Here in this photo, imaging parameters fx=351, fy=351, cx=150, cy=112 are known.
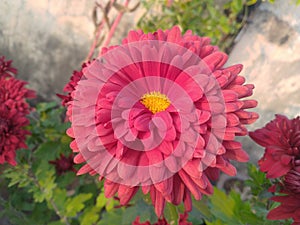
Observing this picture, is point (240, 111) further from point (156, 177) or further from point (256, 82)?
point (256, 82)

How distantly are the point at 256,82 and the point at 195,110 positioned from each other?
3.08 ft

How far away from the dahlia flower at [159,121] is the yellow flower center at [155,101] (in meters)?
0.01

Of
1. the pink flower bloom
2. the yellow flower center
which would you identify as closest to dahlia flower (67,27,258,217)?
the yellow flower center

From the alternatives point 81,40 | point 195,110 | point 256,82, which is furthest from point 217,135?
point 81,40

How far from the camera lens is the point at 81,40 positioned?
1.61 meters

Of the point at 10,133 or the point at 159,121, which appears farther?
the point at 10,133

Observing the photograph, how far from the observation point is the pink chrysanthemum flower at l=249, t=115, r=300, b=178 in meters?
0.69

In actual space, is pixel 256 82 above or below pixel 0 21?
above

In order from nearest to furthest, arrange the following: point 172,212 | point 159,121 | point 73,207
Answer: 1. point 159,121
2. point 172,212
3. point 73,207

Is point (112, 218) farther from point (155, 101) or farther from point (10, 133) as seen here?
point (155, 101)

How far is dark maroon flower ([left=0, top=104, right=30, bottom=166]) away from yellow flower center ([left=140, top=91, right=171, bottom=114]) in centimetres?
40

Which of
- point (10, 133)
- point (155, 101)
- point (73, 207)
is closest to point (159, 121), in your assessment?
point (155, 101)

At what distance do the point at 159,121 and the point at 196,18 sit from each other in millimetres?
1060

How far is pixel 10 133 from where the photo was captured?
89 cm
